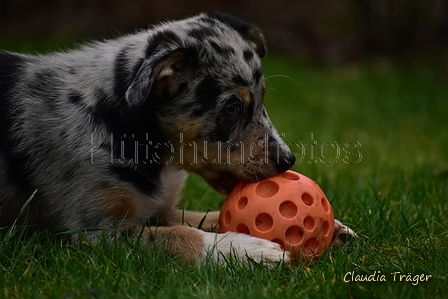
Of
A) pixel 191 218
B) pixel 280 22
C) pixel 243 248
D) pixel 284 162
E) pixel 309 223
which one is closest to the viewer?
pixel 243 248

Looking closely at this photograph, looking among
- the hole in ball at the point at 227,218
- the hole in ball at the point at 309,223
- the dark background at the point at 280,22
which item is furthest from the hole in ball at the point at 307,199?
the dark background at the point at 280,22

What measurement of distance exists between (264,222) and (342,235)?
0.62 m

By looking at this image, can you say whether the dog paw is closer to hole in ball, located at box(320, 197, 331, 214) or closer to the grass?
the grass

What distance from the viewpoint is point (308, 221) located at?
348cm

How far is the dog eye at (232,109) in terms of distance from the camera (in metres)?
3.79

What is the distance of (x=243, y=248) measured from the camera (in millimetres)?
3383

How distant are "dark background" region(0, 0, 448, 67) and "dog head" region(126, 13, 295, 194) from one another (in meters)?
10.2

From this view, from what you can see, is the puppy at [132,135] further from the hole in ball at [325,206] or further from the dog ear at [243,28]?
the dog ear at [243,28]

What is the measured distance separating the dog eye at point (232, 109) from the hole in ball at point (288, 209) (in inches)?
28.8

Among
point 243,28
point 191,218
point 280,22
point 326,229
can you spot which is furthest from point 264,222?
point 280,22

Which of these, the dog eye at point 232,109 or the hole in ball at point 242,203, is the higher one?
the dog eye at point 232,109

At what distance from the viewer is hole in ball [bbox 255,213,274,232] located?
3.48 metres

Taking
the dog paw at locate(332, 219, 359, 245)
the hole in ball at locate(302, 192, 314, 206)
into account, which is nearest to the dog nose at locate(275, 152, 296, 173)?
the hole in ball at locate(302, 192, 314, 206)

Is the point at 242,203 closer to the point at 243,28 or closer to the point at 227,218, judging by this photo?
the point at 227,218
